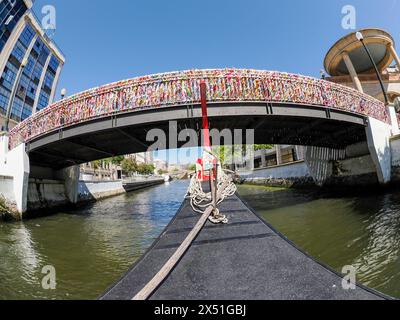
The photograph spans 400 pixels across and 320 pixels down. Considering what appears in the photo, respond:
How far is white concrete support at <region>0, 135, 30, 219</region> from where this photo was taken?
1151 cm

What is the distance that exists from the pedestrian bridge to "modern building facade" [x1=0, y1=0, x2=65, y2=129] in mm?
25846

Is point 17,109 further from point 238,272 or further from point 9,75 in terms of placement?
point 238,272

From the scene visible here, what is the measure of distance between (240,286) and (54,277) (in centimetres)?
429

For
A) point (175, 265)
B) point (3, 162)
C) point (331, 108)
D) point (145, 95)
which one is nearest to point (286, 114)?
point (331, 108)

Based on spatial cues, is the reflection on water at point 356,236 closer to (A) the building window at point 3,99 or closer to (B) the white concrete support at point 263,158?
(B) the white concrete support at point 263,158

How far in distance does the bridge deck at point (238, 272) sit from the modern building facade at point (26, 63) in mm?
36337

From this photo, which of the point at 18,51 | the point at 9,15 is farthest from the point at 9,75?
the point at 9,15

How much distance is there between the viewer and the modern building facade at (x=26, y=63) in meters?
34.8

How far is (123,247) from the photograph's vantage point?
22.3 feet

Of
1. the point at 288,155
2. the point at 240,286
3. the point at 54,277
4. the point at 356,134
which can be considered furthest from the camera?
the point at 288,155

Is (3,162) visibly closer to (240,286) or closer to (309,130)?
(240,286)

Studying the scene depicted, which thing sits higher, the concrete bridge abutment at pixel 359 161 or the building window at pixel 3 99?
the building window at pixel 3 99

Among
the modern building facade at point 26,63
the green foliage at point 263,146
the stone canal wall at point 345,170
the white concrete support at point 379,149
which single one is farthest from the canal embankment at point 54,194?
the green foliage at point 263,146

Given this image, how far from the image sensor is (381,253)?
4.88 meters
